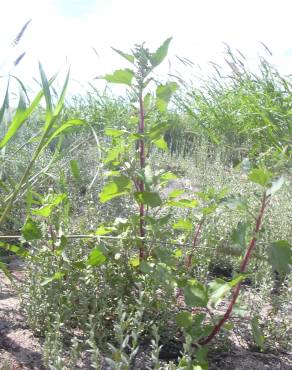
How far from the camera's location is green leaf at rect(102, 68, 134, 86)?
5.30 feet

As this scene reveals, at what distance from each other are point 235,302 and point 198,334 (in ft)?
0.47

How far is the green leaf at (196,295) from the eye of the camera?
1456 mm

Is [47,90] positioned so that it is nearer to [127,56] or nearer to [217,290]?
[127,56]

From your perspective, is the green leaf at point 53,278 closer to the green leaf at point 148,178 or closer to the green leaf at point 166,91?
the green leaf at point 148,178

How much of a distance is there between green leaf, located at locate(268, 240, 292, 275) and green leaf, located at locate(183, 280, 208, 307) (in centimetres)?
20

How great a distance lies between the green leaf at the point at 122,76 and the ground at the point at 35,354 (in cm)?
82

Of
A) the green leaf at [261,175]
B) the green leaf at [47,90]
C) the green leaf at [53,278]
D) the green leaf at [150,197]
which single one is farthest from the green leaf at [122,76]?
the green leaf at [53,278]

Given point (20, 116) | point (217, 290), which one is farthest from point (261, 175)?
point (20, 116)

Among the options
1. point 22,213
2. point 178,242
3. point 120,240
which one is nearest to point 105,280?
point 120,240

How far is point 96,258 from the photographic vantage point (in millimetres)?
1594

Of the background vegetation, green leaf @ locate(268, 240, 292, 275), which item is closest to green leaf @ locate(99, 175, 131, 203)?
the background vegetation

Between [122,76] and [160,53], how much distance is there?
0.44ft

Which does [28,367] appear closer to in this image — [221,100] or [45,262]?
[45,262]

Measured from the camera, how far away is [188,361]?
1.24 m
